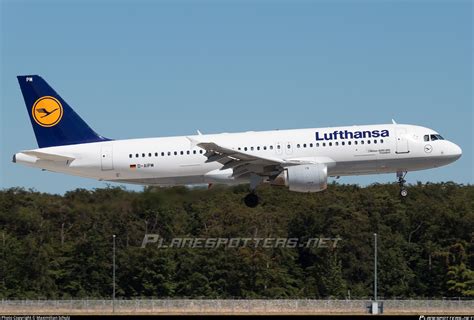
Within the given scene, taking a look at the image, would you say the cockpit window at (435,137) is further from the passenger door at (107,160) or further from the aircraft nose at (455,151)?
the passenger door at (107,160)

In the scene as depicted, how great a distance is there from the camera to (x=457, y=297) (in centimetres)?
11244

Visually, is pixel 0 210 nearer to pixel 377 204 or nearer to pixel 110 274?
pixel 110 274

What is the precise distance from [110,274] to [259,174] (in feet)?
127

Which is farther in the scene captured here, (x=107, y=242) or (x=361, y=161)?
(x=107, y=242)

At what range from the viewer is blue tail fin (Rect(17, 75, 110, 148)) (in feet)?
270

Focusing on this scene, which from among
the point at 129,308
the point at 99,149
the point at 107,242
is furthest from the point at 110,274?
the point at 99,149

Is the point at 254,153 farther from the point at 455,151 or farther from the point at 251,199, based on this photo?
the point at 455,151

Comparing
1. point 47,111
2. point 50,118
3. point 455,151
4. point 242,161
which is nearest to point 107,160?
point 50,118

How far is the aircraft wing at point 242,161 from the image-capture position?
77.4 metres

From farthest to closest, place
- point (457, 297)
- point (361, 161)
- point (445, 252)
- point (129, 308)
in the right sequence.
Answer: point (445, 252), point (457, 297), point (129, 308), point (361, 161)

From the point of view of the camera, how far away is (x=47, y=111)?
83875 mm

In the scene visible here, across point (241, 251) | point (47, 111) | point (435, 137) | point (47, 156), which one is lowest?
point (241, 251)

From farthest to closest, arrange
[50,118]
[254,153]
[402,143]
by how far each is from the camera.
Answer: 1. [50,118]
2. [254,153]
3. [402,143]

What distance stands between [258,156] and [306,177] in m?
3.11
